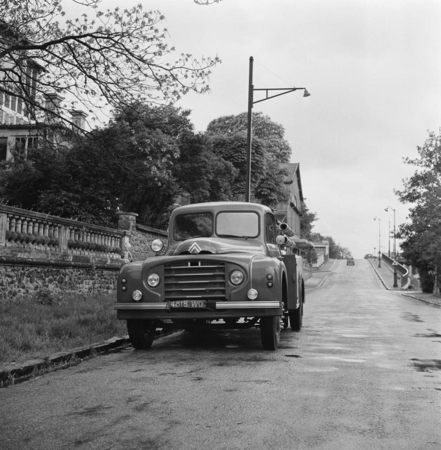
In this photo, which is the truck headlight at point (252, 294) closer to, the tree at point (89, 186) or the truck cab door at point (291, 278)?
the truck cab door at point (291, 278)

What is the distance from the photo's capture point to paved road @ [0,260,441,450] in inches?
163

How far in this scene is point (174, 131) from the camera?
94.5 ft

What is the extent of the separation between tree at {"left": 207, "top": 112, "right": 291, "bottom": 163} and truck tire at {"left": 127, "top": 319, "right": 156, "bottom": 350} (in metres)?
55.0

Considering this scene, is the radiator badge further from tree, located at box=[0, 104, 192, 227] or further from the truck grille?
tree, located at box=[0, 104, 192, 227]

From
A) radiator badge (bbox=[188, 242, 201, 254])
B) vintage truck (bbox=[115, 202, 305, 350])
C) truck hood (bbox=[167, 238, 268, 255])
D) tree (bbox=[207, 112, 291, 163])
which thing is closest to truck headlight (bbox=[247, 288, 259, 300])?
vintage truck (bbox=[115, 202, 305, 350])

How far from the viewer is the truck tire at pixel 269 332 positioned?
8552mm

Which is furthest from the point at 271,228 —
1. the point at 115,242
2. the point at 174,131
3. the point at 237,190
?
the point at 237,190

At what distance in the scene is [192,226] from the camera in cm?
1027

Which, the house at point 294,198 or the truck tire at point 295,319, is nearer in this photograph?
the truck tire at point 295,319

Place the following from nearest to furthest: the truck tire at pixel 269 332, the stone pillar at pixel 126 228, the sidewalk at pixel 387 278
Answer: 1. the truck tire at pixel 269 332
2. the stone pillar at pixel 126 228
3. the sidewalk at pixel 387 278

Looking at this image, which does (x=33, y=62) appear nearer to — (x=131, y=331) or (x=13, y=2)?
(x=13, y=2)

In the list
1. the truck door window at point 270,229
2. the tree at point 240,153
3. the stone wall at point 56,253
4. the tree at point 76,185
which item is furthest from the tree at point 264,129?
the truck door window at point 270,229

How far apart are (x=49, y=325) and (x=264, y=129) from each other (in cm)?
6061

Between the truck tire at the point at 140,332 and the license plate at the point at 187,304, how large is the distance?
33.7 inches
